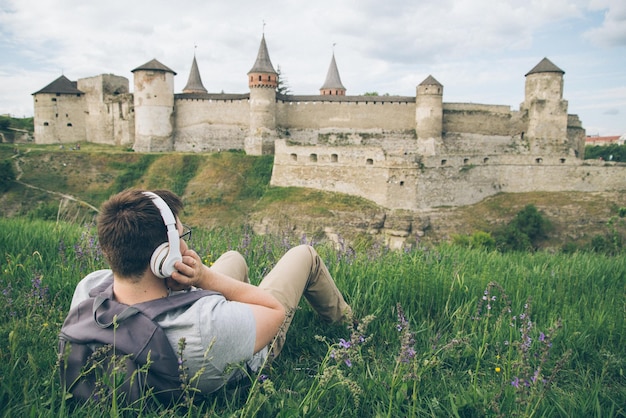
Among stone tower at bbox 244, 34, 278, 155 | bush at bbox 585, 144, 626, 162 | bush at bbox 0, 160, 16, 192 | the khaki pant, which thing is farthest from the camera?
bush at bbox 585, 144, 626, 162

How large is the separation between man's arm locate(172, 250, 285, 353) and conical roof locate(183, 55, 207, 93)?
47178 millimetres

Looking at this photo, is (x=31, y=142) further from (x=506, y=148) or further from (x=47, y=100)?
(x=506, y=148)

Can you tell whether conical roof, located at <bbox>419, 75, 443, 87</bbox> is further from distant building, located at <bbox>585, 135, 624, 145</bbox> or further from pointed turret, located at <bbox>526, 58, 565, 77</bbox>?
distant building, located at <bbox>585, 135, 624, 145</bbox>

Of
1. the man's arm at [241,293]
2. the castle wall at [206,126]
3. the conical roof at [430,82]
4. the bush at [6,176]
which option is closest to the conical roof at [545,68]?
the conical roof at [430,82]

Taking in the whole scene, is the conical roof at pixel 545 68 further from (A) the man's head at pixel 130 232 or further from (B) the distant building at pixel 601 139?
(B) the distant building at pixel 601 139

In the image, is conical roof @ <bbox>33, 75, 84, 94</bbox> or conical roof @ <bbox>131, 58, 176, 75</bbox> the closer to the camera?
conical roof @ <bbox>131, 58, 176, 75</bbox>

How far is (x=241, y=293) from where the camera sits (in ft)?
8.04

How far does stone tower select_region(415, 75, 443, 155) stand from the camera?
36438 mm

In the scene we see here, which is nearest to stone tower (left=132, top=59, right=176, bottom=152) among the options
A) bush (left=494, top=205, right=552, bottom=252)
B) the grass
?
bush (left=494, top=205, right=552, bottom=252)

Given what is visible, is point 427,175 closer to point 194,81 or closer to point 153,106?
point 153,106

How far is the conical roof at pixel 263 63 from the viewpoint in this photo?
119 feet

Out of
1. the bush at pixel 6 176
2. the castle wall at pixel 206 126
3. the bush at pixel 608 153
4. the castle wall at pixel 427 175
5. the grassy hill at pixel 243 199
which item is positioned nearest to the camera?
the grassy hill at pixel 243 199

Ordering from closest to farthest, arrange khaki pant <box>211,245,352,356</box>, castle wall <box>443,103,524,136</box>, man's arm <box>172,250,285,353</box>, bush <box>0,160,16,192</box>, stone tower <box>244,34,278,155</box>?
man's arm <box>172,250,285,353</box>, khaki pant <box>211,245,352,356</box>, bush <box>0,160,16,192</box>, stone tower <box>244,34,278,155</box>, castle wall <box>443,103,524,136</box>

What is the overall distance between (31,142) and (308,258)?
161 ft
